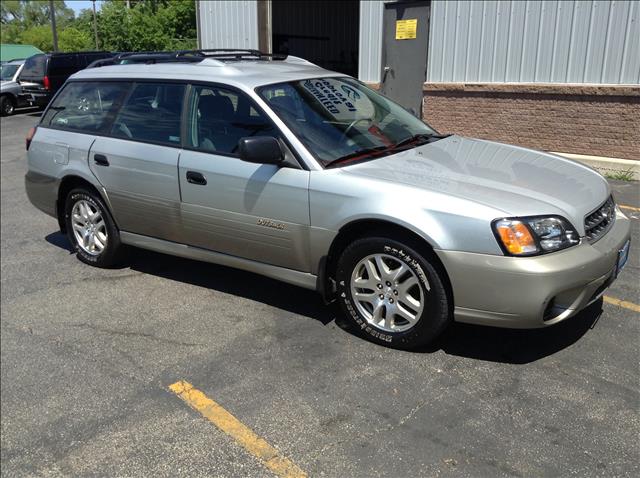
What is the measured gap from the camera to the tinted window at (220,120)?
4133 mm

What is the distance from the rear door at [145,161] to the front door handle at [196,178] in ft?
0.49

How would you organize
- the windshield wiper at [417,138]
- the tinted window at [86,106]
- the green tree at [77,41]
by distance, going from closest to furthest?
the windshield wiper at [417,138] < the tinted window at [86,106] < the green tree at [77,41]

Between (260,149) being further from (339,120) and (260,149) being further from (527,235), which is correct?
(527,235)

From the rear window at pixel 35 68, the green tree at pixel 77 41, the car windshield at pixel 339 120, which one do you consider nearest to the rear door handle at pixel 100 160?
the car windshield at pixel 339 120

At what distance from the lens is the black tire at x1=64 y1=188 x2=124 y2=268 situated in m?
5.13

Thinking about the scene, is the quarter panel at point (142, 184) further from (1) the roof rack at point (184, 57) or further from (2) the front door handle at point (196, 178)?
(1) the roof rack at point (184, 57)

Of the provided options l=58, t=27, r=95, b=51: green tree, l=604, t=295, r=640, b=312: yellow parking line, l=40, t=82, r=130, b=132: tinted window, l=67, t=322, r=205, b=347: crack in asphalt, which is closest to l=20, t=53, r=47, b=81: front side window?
l=58, t=27, r=95, b=51: green tree

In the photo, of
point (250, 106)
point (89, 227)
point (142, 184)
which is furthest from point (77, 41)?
point (250, 106)

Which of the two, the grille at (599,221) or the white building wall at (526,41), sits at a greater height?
the white building wall at (526,41)

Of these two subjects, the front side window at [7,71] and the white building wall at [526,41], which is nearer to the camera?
the white building wall at [526,41]

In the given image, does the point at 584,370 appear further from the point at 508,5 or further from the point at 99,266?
the point at 508,5

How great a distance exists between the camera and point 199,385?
3.41m

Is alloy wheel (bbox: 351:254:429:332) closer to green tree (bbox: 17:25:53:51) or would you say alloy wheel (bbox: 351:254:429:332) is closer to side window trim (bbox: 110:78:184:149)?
side window trim (bbox: 110:78:184:149)

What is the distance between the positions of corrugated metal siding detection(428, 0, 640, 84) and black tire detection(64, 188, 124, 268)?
280 inches
